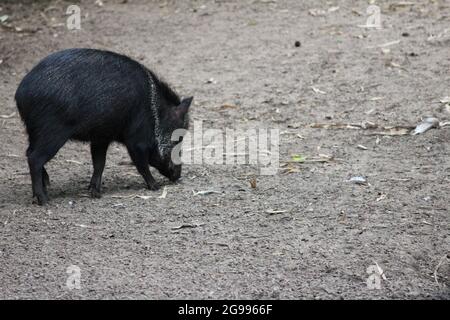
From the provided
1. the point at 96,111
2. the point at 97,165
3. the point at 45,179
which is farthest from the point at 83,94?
the point at 45,179

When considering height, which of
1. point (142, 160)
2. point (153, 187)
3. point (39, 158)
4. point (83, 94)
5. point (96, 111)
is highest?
point (83, 94)

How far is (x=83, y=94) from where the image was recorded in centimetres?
640

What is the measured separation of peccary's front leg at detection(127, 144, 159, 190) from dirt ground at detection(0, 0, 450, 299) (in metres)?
0.14

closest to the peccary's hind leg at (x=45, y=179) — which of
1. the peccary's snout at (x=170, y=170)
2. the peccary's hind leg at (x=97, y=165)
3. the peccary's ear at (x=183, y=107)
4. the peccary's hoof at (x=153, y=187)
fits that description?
the peccary's hind leg at (x=97, y=165)

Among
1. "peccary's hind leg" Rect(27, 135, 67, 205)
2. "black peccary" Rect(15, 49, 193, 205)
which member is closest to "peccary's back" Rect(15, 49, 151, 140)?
"black peccary" Rect(15, 49, 193, 205)

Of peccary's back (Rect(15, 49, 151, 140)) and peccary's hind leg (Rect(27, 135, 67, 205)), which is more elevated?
peccary's back (Rect(15, 49, 151, 140))

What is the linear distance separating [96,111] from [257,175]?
5.22ft

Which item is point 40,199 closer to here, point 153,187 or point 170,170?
point 153,187

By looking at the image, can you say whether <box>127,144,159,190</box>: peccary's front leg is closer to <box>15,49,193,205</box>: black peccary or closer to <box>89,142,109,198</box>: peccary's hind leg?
<box>15,49,193,205</box>: black peccary

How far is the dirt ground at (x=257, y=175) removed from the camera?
16.4ft

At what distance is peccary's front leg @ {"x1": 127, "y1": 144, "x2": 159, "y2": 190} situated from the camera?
6.87m

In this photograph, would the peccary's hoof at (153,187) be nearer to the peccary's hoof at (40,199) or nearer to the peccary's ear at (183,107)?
the peccary's ear at (183,107)

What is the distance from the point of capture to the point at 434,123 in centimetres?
786
